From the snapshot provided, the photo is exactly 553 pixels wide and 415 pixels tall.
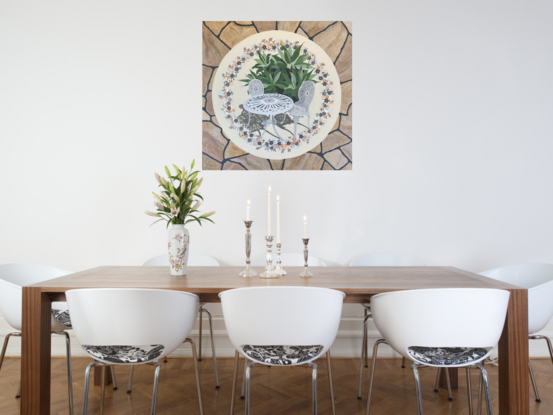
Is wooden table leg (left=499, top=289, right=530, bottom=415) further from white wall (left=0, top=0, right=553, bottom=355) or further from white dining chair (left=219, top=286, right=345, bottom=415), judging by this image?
white wall (left=0, top=0, right=553, bottom=355)

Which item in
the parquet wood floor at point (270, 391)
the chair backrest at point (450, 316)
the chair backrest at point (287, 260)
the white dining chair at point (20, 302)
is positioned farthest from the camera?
the chair backrest at point (287, 260)

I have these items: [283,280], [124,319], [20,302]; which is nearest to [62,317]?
[20,302]

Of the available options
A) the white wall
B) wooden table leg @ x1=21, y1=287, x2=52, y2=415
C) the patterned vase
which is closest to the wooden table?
wooden table leg @ x1=21, y1=287, x2=52, y2=415

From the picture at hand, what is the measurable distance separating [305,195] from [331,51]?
1.09 metres

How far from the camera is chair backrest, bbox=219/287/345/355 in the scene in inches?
55.4

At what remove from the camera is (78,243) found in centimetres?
283

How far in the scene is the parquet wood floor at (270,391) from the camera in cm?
194

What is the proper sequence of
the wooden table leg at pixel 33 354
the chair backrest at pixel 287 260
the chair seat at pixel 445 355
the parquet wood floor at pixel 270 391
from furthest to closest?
the chair backrest at pixel 287 260, the parquet wood floor at pixel 270 391, the wooden table leg at pixel 33 354, the chair seat at pixel 445 355

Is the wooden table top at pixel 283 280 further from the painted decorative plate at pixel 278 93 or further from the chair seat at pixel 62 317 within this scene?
the painted decorative plate at pixel 278 93

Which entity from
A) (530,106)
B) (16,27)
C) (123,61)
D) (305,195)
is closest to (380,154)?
(305,195)

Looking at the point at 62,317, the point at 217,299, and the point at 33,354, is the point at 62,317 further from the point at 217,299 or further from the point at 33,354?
the point at 217,299

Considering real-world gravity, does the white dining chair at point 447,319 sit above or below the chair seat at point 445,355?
above

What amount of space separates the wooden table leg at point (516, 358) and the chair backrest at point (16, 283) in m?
2.10

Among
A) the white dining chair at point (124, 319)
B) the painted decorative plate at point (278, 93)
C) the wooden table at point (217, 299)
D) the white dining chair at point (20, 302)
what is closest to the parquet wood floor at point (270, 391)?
the white dining chair at point (20, 302)
